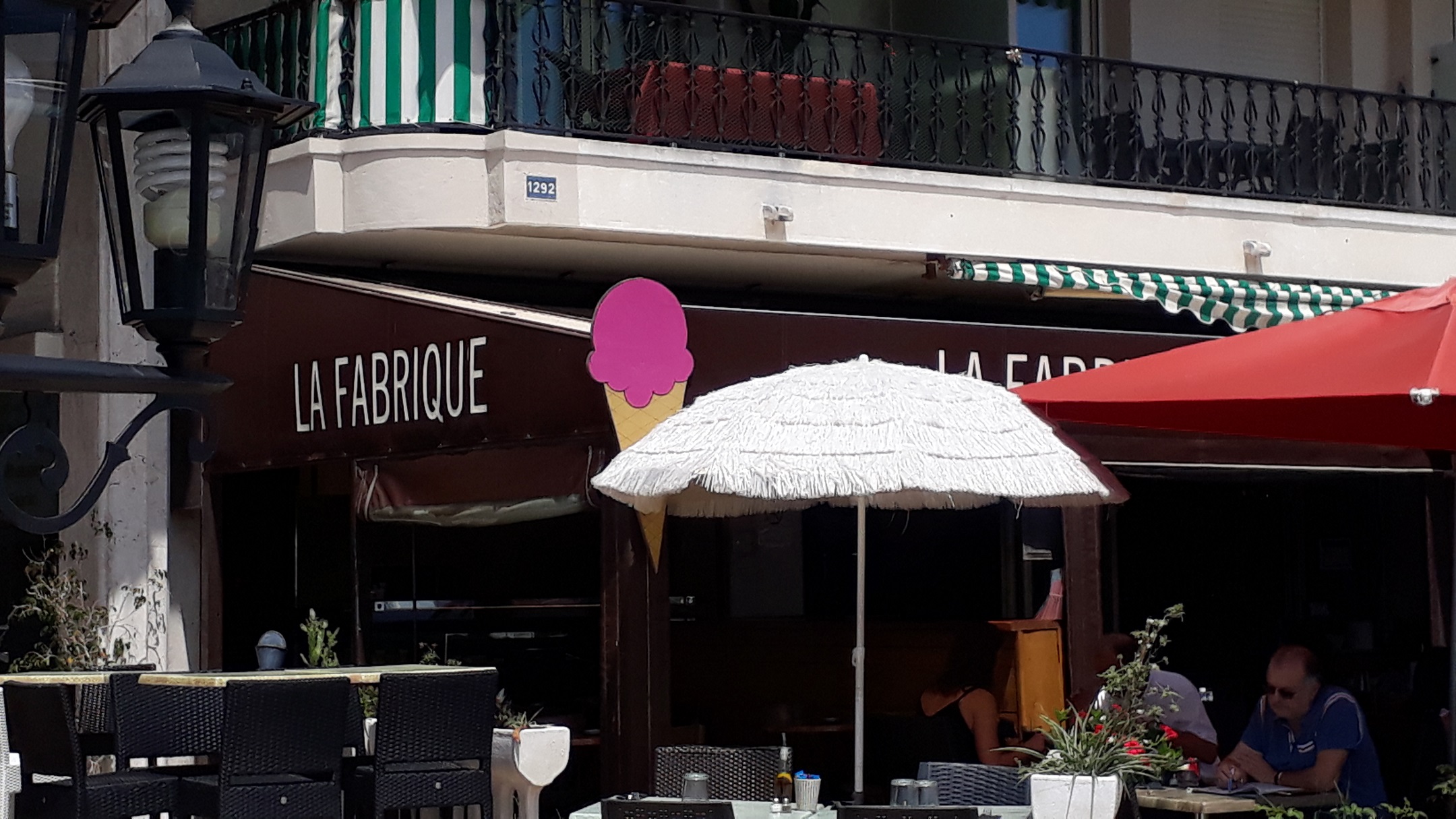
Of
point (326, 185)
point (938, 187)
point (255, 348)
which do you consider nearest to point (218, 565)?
point (255, 348)

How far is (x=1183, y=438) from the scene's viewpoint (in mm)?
10531

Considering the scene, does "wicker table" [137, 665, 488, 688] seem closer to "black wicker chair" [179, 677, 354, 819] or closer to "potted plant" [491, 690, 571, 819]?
"black wicker chair" [179, 677, 354, 819]

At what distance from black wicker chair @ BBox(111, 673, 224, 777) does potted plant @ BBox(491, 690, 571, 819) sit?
1255 mm

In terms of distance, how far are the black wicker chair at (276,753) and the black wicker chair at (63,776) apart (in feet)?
0.55

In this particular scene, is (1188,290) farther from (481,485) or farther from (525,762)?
(525,762)

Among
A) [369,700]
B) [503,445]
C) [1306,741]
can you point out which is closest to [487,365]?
[503,445]

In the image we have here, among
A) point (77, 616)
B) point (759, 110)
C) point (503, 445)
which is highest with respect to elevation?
point (759, 110)

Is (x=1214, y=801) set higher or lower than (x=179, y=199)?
lower

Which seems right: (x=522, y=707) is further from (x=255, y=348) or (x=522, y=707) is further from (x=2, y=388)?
(x=2, y=388)

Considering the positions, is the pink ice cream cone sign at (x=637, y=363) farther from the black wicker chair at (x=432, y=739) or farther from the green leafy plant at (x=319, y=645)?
the green leafy plant at (x=319, y=645)

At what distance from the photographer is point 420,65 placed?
1117 cm

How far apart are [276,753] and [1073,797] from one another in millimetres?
3362

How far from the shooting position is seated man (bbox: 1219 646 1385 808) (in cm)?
815

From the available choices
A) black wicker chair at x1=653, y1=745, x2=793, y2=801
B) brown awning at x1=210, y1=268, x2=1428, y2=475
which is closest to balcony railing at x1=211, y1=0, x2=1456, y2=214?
brown awning at x1=210, y1=268, x2=1428, y2=475
